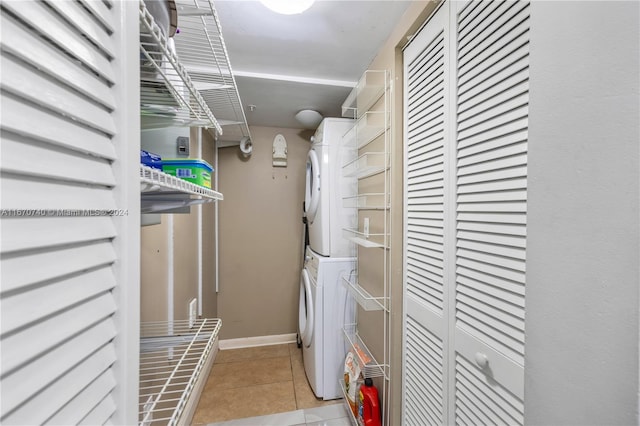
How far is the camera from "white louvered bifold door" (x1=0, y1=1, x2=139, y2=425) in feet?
0.93

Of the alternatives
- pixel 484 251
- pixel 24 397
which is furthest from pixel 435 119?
pixel 24 397

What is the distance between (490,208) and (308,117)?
1.91m

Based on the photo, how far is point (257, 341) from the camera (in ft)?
9.05

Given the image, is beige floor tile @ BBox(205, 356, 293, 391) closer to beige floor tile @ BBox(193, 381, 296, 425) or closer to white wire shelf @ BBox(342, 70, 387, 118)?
beige floor tile @ BBox(193, 381, 296, 425)

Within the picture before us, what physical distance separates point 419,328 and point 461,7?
48.8 inches

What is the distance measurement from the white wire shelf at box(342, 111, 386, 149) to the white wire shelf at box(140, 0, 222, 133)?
849 millimetres

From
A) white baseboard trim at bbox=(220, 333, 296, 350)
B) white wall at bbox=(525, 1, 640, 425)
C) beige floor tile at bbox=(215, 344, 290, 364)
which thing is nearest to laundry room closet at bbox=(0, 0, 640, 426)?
white wall at bbox=(525, 1, 640, 425)

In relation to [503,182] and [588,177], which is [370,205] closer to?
[503,182]

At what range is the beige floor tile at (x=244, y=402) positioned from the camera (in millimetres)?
1798

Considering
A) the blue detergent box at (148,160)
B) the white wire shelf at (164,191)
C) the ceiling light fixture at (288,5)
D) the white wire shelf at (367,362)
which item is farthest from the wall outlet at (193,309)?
the ceiling light fixture at (288,5)

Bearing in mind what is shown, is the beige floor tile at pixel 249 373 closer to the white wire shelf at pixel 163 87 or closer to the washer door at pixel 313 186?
the washer door at pixel 313 186

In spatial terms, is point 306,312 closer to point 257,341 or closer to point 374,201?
point 257,341

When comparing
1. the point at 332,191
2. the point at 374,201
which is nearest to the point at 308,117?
the point at 332,191

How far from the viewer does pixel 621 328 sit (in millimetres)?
343
